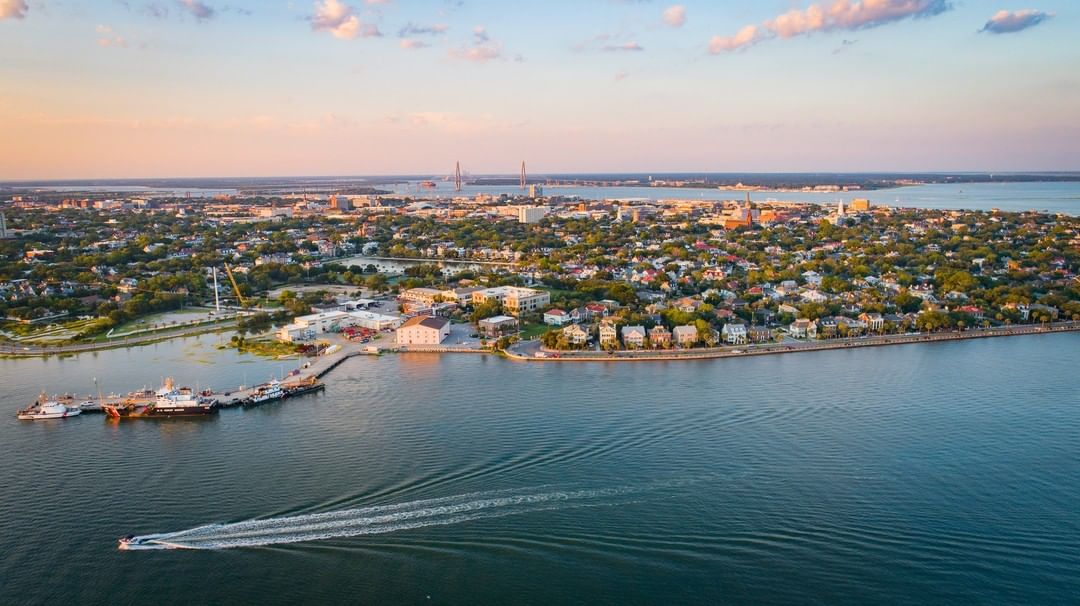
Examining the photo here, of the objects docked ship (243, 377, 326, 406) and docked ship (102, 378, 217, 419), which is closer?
docked ship (102, 378, 217, 419)

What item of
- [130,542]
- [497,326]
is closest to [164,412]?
[130,542]

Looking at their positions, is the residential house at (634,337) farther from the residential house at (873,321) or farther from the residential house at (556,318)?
the residential house at (873,321)

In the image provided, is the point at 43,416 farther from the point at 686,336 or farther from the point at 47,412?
the point at 686,336

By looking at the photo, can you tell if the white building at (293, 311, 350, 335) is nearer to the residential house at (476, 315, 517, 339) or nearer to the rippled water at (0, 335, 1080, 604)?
the residential house at (476, 315, 517, 339)

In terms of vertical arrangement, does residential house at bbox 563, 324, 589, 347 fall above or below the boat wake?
above

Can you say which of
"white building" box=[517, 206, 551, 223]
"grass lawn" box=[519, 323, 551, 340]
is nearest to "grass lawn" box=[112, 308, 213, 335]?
"grass lawn" box=[519, 323, 551, 340]

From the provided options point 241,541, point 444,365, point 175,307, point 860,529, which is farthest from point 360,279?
point 860,529

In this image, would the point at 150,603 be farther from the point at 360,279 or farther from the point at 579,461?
the point at 360,279
